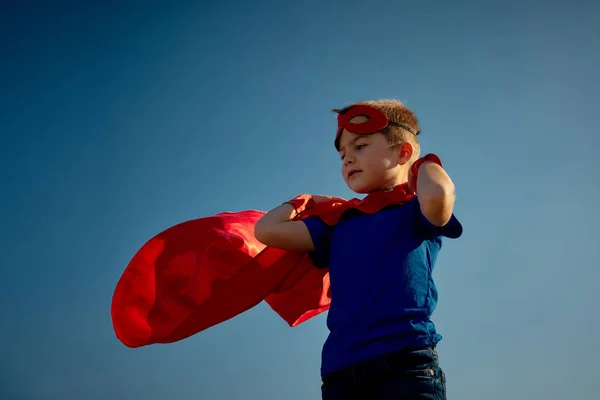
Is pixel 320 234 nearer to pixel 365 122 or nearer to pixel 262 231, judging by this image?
pixel 262 231

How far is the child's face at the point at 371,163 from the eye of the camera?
3.23 m

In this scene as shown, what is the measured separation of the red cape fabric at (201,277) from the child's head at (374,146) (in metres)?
0.12

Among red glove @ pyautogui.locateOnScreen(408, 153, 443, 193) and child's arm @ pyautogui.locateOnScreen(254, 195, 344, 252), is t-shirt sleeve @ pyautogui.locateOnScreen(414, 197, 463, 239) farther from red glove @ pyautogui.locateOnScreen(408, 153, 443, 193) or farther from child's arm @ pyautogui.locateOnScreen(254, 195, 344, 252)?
child's arm @ pyautogui.locateOnScreen(254, 195, 344, 252)

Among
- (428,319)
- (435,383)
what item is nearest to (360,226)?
(428,319)

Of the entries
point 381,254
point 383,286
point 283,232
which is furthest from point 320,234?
point 383,286

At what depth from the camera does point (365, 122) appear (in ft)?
10.7

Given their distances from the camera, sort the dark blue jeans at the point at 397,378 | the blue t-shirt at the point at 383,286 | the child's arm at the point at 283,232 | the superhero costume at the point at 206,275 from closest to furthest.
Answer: the dark blue jeans at the point at 397,378, the blue t-shirt at the point at 383,286, the child's arm at the point at 283,232, the superhero costume at the point at 206,275

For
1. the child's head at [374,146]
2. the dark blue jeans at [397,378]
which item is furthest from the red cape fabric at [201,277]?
the dark blue jeans at [397,378]

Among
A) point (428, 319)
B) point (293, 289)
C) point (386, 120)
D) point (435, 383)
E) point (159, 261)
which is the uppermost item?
point (386, 120)

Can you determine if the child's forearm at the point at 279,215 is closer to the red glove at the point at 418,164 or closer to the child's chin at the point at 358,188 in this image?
the child's chin at the point at 358,188

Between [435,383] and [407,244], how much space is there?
0.64 m

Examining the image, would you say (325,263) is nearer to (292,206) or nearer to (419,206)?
(292,206)

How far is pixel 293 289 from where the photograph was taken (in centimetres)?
366

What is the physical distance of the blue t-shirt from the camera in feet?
9.04
